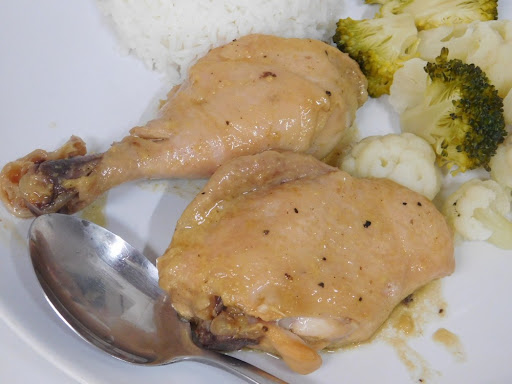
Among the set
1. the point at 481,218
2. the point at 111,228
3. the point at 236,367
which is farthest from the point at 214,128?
the point at 481,218

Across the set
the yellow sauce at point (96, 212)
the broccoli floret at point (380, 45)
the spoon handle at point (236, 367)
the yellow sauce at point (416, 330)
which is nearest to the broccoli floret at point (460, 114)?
the broccoli floret at point (380, 45)

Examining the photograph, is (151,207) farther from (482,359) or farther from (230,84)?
(482,359)

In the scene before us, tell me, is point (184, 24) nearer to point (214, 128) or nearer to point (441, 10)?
point (214, 128)

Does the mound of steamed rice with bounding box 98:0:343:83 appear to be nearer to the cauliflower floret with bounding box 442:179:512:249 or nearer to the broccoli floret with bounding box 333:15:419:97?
the broccoli floret with bounding box 333:15:419:97

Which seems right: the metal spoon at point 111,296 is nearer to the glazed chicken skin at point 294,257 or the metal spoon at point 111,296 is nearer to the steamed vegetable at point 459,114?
the glazed chicken skin at point 294,257

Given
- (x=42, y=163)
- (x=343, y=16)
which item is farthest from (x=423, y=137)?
(x=42, y=163)

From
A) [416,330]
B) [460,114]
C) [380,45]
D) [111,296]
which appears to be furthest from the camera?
[380,45]

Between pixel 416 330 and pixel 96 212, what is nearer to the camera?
pixel 416 330
